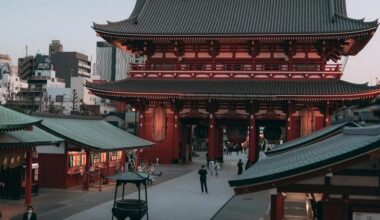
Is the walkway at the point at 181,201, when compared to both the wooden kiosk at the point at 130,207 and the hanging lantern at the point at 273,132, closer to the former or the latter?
the wooden kiosk at the point at 130,207

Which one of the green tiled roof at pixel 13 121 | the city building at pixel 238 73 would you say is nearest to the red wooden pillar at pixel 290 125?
the city building at pixel 238 73

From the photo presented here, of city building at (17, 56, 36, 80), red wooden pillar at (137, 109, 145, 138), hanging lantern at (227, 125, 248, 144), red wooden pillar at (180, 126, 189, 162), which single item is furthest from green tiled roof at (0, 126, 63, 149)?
city building at (17, 56, 36, 80)

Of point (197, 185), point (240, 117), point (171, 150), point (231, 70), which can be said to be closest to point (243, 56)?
point (231, 70)

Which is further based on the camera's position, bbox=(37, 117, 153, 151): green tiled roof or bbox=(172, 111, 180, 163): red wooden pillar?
bbox=(172, 111, 180, 163): red wooden pillar

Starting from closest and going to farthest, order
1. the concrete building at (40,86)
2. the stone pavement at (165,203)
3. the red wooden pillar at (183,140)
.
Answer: the stone pavement at (165,203) < the red wooden pillar at (183,140) < the concrete building at (40,86)

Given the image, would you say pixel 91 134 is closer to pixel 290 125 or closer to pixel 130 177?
pixel 130 177

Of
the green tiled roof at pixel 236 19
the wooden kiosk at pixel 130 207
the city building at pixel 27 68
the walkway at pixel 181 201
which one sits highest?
the city building at pixel 27 68

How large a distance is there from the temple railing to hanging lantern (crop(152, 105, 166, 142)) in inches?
147

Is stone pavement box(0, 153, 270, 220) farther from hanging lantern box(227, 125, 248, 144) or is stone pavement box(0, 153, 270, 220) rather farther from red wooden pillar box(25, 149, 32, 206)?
hanging lantern box(227, 125, 248, 144)

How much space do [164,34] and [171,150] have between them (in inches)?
486

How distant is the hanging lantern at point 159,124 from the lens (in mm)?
50438

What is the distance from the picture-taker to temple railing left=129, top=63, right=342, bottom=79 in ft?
157

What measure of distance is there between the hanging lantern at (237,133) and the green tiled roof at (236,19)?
33.2 ft

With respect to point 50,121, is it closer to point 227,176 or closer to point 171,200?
point 171,200
